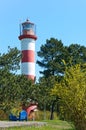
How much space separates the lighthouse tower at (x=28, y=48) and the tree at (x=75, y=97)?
22.9 metres

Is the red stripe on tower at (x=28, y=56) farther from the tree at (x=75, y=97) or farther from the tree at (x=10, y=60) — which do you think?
the tree at (x=75, y=97)

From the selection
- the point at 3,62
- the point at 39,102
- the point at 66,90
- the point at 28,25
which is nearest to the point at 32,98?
the point at 39,102

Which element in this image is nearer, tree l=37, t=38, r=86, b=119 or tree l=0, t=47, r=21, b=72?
tree l=0, t=47, r=21, b=72

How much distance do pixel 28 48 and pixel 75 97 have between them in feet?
83.6

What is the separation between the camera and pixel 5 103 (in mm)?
30281

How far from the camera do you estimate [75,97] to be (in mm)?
17047

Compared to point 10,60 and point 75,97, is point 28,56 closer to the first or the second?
point 10,60

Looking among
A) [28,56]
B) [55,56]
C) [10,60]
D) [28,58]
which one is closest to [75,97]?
[10,60]

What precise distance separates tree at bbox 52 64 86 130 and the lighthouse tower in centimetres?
2288

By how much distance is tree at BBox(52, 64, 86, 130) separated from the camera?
16.8 m

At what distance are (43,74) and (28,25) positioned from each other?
7.59 meters

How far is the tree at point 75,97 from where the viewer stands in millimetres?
16844

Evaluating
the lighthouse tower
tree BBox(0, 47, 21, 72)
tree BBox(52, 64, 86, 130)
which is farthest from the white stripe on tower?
tree BBox(52, 64, 86, 130)

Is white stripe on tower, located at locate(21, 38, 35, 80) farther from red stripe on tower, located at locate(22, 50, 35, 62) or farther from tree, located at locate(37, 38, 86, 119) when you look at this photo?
tree, located at locate(37, 38, 86, 119)
